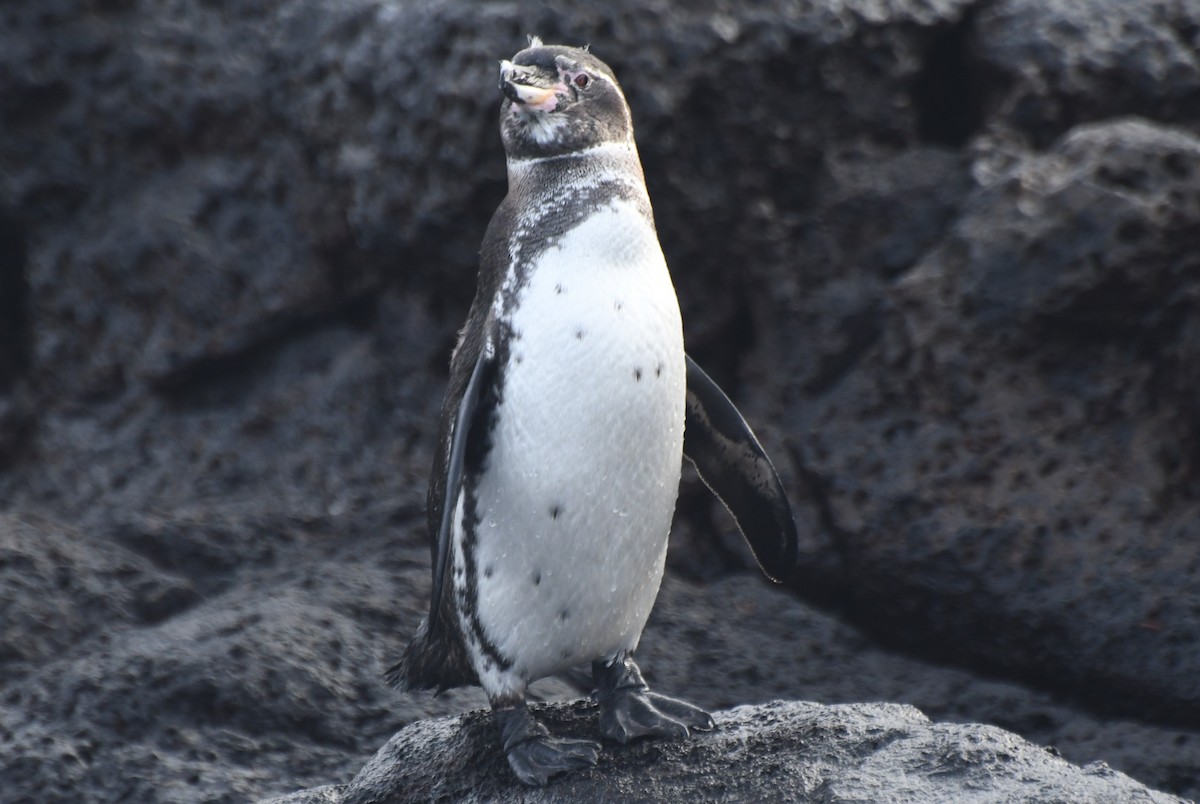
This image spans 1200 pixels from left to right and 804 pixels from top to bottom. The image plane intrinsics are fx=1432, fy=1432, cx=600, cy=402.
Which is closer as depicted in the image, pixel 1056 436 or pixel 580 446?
pixel 580 446

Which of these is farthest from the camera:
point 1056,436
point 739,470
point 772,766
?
point 1056,436

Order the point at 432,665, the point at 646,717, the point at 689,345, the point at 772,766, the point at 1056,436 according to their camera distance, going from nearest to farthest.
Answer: the point at 772,766
the point at 646,717
the point at 432,665
the point at 1056,436
the point at 689,345

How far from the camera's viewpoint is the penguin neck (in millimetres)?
3307

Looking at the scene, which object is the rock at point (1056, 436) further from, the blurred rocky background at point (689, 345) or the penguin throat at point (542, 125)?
the penguin throat at point (542, 125)

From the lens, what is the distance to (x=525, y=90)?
3215 millimetres

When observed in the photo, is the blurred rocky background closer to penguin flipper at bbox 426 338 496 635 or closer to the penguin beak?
Result: penguin flipper at bbox 426 338 496 635

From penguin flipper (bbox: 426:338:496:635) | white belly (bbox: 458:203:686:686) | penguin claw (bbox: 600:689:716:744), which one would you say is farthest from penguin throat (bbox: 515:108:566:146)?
penguin claw (bbox: 600:689:716:744)

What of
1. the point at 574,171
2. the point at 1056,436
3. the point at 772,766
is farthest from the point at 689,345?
the point at 772,766

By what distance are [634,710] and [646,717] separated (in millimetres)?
42

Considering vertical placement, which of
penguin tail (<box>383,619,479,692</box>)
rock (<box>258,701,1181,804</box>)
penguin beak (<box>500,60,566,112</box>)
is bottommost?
rock (<box>258,701,1181,804</box>)

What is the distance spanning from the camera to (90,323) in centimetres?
573

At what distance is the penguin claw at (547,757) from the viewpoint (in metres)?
3.12

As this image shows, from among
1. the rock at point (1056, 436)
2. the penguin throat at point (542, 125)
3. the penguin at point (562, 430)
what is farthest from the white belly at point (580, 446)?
the rock at point (1056, 436)

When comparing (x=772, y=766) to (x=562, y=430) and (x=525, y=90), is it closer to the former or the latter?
(x=562, y=430)
